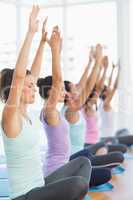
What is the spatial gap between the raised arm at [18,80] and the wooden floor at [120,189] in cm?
121

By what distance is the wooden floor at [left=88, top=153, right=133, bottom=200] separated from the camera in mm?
2961

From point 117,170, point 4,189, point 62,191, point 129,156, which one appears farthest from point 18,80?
point 129,156

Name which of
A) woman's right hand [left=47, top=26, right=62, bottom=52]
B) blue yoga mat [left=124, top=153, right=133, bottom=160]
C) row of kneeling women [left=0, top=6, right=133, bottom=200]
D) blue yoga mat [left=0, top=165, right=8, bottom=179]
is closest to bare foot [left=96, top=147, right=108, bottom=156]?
row of kneeling women [left=0, top=6, right=133, bottom=200]

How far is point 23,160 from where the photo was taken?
212cm

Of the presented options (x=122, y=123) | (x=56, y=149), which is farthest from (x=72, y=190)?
(x=122, y=123)

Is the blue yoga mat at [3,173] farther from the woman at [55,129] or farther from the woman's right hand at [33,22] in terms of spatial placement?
the woman's right hand at [33,22]

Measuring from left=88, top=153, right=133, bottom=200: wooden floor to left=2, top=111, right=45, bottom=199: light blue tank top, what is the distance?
91 cm

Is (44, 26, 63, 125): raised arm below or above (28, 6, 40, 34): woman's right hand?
below

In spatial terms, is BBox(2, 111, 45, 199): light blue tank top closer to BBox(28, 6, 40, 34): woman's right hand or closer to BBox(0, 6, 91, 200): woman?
BBox(0, 6, 91, 200): woman

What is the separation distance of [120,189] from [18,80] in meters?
1.62

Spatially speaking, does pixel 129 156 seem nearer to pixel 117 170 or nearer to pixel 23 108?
pixel 117 170

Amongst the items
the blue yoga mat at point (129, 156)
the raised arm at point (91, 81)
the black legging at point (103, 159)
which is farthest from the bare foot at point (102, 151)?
the blue yoga mat at point (129, 156)

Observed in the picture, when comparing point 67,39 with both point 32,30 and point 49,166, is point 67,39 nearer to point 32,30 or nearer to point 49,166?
point 49,166

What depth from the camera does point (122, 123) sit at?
6.15 m
